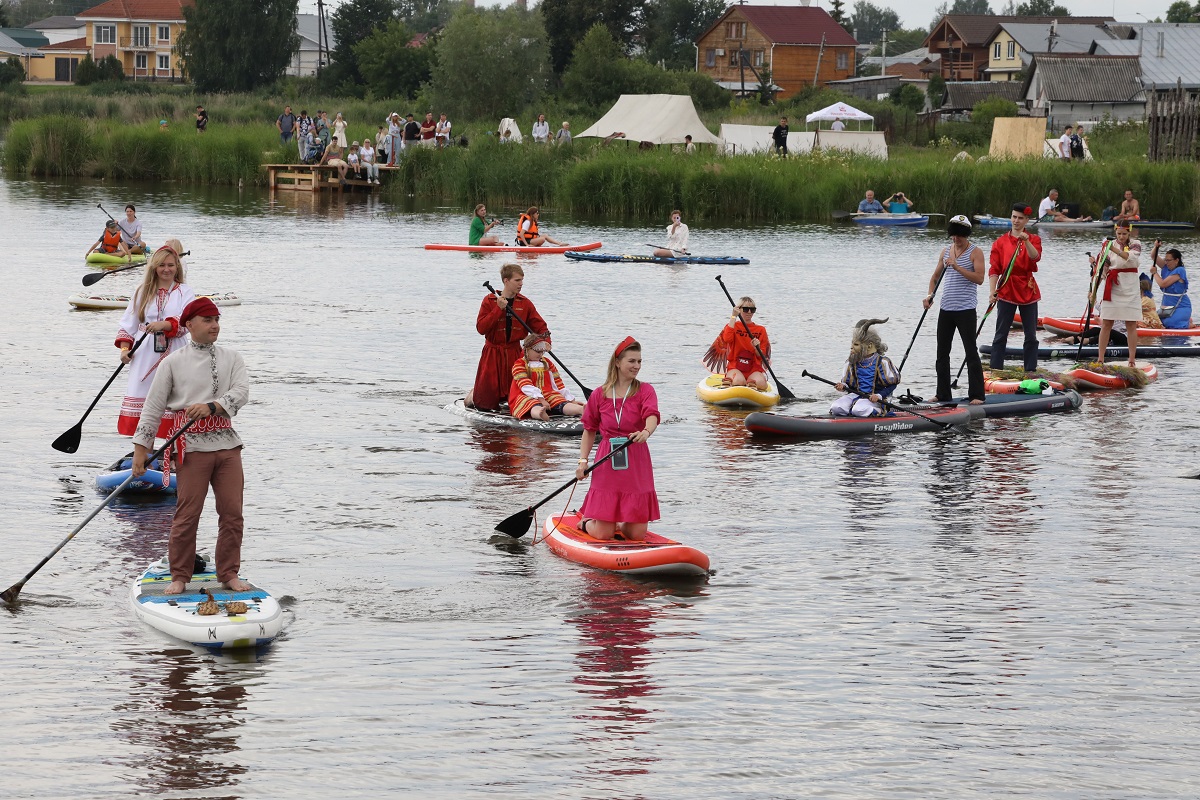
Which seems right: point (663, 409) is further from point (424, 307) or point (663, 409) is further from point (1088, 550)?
point (424, 307)

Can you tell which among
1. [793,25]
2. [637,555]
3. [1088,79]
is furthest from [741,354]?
[793,25]

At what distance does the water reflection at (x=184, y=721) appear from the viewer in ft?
24.0

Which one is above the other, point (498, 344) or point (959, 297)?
point (959, 297)

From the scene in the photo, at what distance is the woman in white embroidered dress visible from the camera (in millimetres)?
11836

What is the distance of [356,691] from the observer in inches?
334

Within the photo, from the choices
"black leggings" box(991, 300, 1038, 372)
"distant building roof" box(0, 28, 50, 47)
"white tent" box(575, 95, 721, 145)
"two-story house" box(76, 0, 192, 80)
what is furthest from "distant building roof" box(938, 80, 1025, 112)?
"distant building roof" box(0, 28, 50, 47)

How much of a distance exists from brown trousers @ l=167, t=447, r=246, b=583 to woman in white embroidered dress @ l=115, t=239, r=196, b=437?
3020mm

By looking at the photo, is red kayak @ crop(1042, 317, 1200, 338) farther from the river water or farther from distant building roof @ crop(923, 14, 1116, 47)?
distant building roof @ crop(923, 14, 1116, 47)

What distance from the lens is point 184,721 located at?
798 cm

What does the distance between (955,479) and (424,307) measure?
14144 millimetres

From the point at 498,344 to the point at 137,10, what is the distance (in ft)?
434

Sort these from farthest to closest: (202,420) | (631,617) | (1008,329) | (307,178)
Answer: (307,178) → (1008,329) → (631,617) → (202,420)

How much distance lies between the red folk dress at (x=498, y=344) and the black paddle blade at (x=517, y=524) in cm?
391

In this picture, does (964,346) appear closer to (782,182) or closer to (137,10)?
(782,182)
